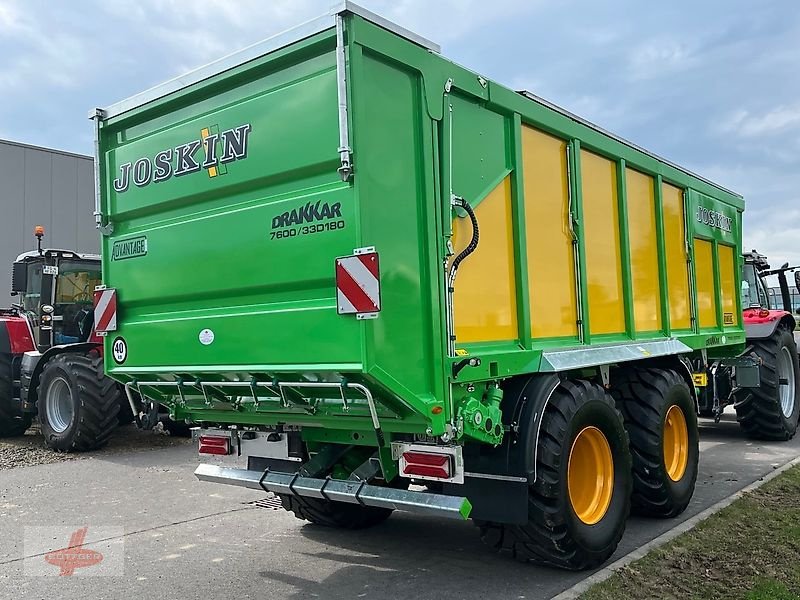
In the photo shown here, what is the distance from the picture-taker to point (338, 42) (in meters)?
3.43

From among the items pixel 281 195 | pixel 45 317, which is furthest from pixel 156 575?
pixel 45 317

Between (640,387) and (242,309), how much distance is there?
127 inches

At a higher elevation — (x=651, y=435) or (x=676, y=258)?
(x=676, y=258)

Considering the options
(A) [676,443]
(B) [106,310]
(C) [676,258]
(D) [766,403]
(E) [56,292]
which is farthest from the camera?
(E) [56,292]

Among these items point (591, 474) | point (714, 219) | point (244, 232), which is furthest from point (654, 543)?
point (714, 219)

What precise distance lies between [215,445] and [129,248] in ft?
4.51

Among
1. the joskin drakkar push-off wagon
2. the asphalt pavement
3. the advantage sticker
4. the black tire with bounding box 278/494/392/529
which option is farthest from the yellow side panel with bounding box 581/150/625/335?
the advantage sticker

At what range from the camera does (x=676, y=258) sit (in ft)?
22.0

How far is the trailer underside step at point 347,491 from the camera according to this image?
147 inches

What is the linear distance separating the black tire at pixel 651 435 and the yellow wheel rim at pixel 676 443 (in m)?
0.03

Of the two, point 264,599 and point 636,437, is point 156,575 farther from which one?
point 636,437

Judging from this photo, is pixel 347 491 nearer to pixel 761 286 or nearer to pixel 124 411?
pixel 124 411

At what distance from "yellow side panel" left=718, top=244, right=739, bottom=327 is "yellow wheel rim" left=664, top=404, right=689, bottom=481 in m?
2.30

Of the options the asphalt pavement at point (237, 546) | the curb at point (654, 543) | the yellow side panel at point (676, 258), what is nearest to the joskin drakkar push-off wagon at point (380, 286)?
the curb at point (654, 543)
